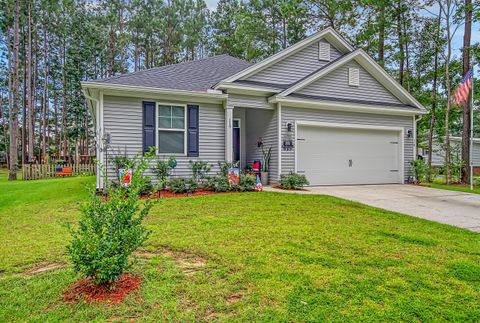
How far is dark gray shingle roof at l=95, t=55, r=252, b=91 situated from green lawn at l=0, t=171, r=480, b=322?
4.79m

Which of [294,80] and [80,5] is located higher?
[80,5]

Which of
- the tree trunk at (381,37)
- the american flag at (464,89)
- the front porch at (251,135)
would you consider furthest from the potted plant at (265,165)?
the tree trunk at (381,37)

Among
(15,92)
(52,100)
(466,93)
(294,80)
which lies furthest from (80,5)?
(466,93)

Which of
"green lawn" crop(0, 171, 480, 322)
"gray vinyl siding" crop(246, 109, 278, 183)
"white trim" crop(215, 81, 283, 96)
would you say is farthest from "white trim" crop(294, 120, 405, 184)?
"green lawn" crop(0, 171, 480, 322)

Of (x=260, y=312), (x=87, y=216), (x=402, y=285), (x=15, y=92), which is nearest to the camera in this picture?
(x=260, y=312)

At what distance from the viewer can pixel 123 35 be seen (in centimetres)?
2786

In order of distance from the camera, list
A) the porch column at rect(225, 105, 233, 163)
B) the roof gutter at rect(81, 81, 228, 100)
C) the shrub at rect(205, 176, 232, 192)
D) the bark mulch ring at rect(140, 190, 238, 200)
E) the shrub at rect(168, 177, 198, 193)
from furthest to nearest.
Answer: the porch column at rect(225, 105, 233, 163) → the shrub at rect(205, 176, 232, 192) → the shrub at rect(168, 177, 198, 193) → the roof gutter at rect(81, 81, 228, 100) → the bark mulch ring at rect(140, 190, 238, 200)

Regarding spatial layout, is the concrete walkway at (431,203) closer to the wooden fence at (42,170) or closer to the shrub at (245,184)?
the shrub at (245,184)

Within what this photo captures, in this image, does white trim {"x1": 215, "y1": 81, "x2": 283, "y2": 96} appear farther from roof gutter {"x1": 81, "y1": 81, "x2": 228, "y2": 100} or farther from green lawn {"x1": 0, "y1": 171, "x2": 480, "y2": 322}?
green lawn {"x1": 0, "y1": 171, "x2": 480, "y2": 322}

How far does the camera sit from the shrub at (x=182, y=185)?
839 centimetres

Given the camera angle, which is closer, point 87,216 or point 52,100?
point 87,216

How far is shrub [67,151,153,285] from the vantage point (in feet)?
8.47

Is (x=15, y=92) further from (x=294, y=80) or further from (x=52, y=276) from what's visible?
(x=52, y=276)

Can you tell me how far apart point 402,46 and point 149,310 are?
19.3 meters
